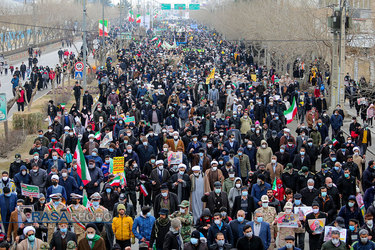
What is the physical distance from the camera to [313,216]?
12.0 meters

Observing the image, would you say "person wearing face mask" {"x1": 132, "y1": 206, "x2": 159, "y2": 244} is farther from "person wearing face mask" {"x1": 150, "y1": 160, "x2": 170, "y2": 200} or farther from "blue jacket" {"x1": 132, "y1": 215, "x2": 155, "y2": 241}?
"person wearing face mask" {"x1": 150, "y1": 160, "x2": 170, "y2": 200}

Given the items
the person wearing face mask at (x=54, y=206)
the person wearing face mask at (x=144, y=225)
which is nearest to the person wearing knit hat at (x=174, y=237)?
the person wearing face mask at (x=144, y=225)

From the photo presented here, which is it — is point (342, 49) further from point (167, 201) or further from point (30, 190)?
point (30, 190)

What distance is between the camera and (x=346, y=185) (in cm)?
1421

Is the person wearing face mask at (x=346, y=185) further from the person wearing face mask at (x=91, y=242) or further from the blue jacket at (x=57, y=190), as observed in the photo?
the person wearing face mask at (x=91, y=242)

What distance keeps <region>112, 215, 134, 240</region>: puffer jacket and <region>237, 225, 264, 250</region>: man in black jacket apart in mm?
1951

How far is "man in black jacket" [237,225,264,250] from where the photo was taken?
10.3 metres

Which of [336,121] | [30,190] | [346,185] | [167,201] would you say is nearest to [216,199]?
[167,201]

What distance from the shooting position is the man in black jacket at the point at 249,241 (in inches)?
406

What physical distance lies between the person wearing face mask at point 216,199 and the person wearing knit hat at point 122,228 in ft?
6.20

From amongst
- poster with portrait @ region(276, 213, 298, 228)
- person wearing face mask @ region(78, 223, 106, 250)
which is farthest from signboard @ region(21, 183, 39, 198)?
poster with portrait @ region(276, 213, 298, 228)

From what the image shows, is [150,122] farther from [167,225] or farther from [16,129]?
[167,225]

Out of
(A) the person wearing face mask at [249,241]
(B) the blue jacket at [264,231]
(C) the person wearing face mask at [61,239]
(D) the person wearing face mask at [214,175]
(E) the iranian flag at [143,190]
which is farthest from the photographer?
(E) the iranian flag at [143,190]

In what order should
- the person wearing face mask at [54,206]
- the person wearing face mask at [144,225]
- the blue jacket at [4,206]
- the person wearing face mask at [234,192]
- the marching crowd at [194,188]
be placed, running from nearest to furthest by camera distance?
1. the marching crowd at [194,188]
2. the person wearing face mask at [144,225]
3. the person wearing face mask at [54,206]
4. the blue jacket at [4,206]
5. the person wearing face mask at [234,192]
